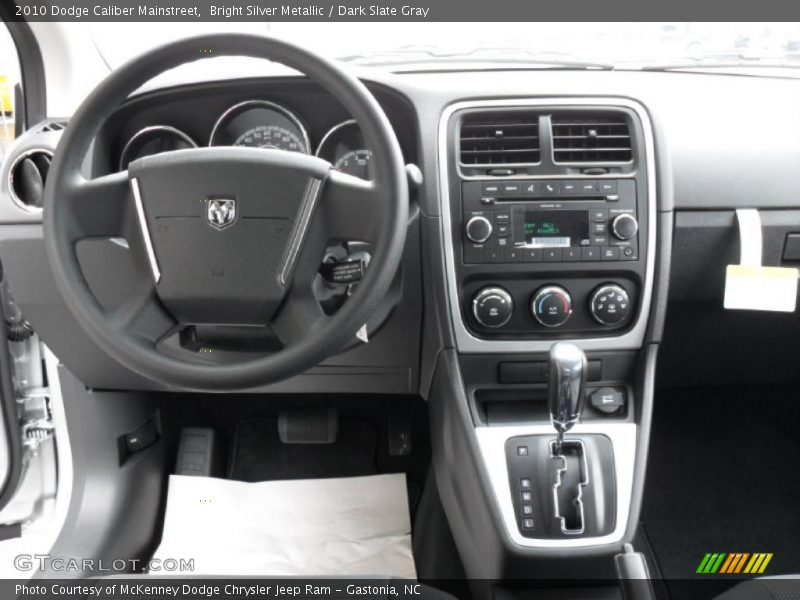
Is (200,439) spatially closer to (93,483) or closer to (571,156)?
(93,483)

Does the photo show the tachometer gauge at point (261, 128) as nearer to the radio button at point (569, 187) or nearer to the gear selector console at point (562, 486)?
the radio button at point (569, 187)

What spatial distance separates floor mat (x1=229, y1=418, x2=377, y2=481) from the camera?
1.87 m

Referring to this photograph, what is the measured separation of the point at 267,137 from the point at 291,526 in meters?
0.92

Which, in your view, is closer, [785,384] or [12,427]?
[12,427]

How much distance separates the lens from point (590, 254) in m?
1.28

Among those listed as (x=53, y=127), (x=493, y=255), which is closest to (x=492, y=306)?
(x=493, y=255)

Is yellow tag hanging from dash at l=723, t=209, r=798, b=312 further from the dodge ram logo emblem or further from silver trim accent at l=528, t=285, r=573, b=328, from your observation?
the dodge ram logo emblem

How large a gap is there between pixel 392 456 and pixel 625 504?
0.76 m

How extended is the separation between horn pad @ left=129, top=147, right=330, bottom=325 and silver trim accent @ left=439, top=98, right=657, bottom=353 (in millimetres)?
337

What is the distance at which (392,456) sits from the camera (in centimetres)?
188

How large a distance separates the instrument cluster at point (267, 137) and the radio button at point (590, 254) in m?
0.42

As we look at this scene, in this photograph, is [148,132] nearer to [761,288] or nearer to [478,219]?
[478,219]

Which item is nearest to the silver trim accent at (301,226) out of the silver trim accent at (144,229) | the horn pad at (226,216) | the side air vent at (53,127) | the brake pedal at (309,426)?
the horn pad at (226,216)

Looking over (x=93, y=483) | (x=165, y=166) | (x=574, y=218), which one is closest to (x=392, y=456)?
(x=93, y=483)
